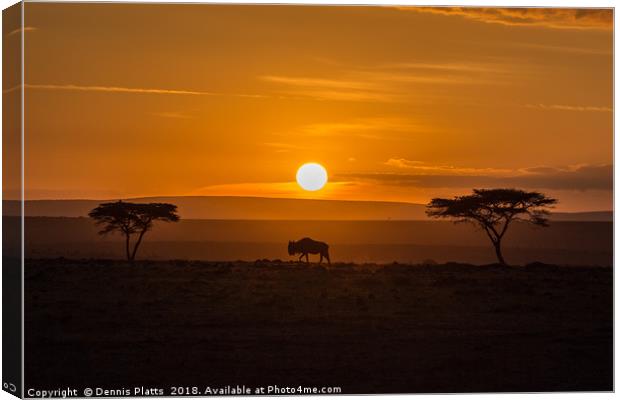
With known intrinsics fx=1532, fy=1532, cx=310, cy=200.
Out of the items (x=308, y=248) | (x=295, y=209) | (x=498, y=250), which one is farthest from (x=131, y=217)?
(x=498, y=250)

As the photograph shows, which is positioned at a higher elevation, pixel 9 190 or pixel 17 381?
pixel 9 190

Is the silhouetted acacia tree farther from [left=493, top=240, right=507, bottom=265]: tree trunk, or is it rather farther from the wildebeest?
[left=493, top=240, right=507, bottom=265]: tree trunk

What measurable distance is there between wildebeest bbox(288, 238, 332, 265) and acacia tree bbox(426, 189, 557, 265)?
1.05 meters

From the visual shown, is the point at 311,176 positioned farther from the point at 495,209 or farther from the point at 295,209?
the point at 495,209

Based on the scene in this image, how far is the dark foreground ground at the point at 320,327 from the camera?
42.9ft

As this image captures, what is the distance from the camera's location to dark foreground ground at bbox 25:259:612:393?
13.1 metres

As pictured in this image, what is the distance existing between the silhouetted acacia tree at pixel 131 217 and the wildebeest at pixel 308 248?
111 centimetres

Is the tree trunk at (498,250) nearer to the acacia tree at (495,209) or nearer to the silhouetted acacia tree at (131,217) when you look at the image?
the acacia tree at (495,209)

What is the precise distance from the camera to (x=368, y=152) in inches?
531

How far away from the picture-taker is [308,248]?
13750mm

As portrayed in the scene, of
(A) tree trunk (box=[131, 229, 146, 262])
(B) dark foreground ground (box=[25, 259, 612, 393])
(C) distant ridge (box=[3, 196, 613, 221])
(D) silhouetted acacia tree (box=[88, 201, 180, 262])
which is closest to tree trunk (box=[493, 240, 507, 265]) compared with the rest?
(B) dark foreground ground (box=[25, 259, 612, 393])

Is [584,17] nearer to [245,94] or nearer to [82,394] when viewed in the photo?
[245,94]

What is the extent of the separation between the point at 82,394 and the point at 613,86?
541 centimetres

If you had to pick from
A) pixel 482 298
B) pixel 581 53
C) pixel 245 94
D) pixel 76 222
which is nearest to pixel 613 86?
pixel 581 53
